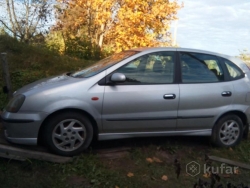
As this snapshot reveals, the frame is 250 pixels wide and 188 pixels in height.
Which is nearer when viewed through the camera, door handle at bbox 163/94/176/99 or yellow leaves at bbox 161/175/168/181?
yellow leaves at bbox 161/175/168/181

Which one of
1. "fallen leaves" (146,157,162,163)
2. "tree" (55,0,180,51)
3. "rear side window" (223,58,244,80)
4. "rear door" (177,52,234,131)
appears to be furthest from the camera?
"tree" (55,0,180,51)

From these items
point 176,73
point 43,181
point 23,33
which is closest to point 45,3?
point 23,33

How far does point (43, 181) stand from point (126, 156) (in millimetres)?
1318

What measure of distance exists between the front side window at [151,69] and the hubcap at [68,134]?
0.92m

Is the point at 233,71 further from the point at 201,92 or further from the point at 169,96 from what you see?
the point at 169,96

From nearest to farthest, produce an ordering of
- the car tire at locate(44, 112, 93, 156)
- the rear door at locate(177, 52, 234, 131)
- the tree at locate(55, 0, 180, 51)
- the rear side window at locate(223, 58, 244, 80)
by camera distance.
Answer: the car tire at locate(44, 112, 93, 156)
the rear door at locate(177, 52, 234, 131)
the rear side window at locate(223, 58, 244, 80)
the tree at locate(55, 0, 180, 51)

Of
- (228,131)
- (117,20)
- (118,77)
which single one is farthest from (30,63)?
(117,20)

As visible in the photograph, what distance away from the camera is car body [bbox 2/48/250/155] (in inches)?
187

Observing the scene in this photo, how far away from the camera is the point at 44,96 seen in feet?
15.5

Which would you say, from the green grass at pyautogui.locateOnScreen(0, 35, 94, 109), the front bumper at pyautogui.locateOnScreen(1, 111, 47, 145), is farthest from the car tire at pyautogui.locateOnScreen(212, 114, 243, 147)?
the green grass at pyautogui.locateOnScreen(0, 35, 94, 109)

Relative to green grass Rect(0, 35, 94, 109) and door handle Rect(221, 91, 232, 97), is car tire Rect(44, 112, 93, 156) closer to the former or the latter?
door handle Rect(221, 91, 232, 97)

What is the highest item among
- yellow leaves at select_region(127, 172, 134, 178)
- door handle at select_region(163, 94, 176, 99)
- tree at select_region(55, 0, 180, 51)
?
tree at select_region(55, 0, 180, 51)

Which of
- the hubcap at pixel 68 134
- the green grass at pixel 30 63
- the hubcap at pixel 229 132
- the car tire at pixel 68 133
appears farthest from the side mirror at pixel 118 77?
the green grass at pixel 30 63

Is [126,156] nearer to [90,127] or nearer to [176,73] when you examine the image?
[90,127]
